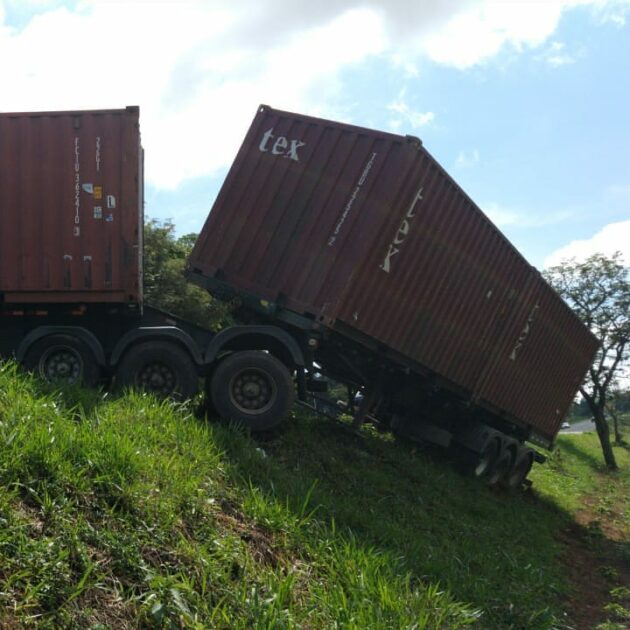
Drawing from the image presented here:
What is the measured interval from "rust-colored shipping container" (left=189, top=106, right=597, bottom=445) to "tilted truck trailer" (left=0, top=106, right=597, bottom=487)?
24 mm

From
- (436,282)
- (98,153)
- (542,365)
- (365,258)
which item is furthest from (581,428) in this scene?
(98,153)

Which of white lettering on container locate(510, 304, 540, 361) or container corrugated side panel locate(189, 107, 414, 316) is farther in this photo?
white lettering on container locate(510, 304, 540, 361)

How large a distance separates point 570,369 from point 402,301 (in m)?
7.17

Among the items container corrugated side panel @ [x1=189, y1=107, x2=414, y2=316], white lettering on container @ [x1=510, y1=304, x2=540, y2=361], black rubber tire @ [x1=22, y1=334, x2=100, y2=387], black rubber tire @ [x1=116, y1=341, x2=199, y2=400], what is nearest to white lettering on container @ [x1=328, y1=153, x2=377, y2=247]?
container corrugated side panel @ [x1=189, y1=107, x2=414, y2=316]

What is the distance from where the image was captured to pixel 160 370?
23.9 ft

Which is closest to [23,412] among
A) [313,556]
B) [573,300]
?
[313,556]

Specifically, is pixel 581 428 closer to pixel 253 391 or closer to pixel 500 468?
pixel 500 468

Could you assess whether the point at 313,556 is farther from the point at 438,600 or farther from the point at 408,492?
the point at 408,492

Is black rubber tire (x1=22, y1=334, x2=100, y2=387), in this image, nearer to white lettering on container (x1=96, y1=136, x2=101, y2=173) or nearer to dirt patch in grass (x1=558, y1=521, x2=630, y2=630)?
white lettering on container (x1=96, y1=136, x2=101, y2=173)

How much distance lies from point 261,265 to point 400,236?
1.80m

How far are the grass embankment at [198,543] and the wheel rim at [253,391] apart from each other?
800mm

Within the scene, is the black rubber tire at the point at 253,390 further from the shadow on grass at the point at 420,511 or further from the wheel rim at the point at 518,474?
the wheel rim at the point at 518,474

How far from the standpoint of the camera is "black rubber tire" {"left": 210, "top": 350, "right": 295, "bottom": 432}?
7184mm

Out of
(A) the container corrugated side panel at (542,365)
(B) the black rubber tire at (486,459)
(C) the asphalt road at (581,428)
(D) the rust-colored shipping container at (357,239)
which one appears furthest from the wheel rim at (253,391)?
(C) the asphalt road at (581,428)
